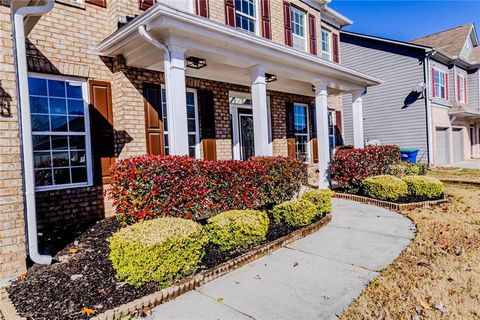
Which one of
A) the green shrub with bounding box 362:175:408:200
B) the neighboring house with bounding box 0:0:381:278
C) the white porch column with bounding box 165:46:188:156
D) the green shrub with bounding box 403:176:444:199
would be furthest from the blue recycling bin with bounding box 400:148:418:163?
the white porch column with bounding box 165:46:188:156

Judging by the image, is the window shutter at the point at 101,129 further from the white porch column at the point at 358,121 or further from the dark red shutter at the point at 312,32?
the white porch column at the point at 358,121

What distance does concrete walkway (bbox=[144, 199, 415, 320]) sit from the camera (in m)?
2.78

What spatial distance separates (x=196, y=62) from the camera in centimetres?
662

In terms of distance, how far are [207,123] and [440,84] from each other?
14.2m

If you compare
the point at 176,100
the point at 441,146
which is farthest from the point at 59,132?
the point at 441,146

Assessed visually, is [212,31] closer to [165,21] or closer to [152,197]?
[165,21]

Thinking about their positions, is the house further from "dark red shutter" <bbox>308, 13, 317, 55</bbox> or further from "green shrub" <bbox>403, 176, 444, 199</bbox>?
"green shrub" <bbox>403, 176, 444, 199</bbox>

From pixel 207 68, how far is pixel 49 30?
323cm

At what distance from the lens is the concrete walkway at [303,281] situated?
109 inches

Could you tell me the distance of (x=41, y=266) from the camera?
12.4ft

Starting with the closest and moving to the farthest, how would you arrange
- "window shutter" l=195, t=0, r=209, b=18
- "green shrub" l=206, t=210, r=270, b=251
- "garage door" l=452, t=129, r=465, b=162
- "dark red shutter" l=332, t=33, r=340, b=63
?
"green shrub" l=206, t=210, r=270, b=251
"window shutter" l=195, t=0, r=209, b=18
"dark red shutter" l=332, t=33, r=340, b=63
"garage door" l=452, t=129, r=465, b=162

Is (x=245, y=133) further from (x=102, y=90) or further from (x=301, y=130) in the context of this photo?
(x=102, y=90)

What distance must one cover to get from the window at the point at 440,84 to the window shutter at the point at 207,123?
12762 mm

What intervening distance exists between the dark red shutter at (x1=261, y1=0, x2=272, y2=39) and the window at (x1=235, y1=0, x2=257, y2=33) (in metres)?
0.27
